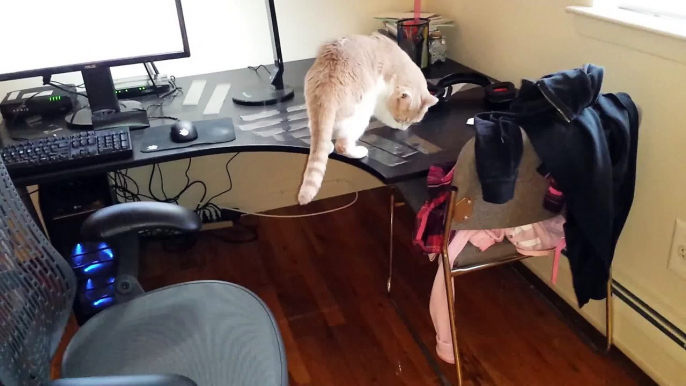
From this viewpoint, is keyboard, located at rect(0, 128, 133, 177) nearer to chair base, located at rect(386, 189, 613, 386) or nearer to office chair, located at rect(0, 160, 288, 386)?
office chair, located at rect(0, 160, 288, 386)

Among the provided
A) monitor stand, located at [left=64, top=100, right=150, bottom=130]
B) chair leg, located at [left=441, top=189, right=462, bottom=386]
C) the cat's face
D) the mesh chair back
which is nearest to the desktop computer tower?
monitor stand, located at [left=64, top=100, right=150, bottom=130]

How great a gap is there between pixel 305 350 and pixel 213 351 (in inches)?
28.2

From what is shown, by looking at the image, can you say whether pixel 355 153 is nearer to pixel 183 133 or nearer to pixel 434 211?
pixel 434 211

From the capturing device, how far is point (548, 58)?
1622mm

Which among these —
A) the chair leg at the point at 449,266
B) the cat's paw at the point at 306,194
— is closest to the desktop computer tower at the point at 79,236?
the cat's paw at the point at 306,194

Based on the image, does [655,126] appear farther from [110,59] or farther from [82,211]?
[82,211]

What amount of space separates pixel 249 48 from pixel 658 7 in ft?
4.36

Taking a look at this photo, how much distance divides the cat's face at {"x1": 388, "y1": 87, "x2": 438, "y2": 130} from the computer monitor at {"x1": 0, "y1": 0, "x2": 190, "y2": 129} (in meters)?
0.62

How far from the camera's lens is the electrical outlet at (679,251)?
1.32 meters

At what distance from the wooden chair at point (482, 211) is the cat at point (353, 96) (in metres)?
0.28

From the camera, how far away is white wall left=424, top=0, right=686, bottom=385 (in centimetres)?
129

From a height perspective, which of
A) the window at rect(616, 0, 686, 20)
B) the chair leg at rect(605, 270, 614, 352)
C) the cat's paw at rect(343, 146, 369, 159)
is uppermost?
the window at rect(616, 0, 686, 20)

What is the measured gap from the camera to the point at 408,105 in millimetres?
1466

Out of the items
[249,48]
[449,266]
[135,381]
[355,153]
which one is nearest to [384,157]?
[355,153]
